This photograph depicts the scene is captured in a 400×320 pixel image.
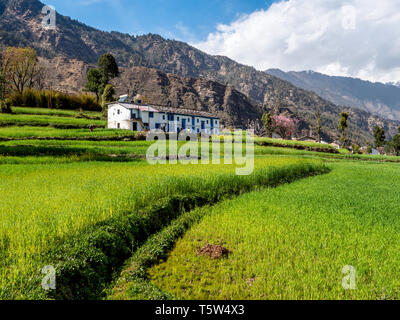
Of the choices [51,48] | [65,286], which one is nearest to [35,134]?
[65,286]

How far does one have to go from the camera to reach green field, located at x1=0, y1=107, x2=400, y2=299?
466 centimetres

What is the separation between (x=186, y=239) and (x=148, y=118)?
160 ft

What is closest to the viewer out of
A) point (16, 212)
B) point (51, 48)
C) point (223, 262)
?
point (223, 262)

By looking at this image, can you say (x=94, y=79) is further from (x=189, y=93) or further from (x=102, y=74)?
(x=189, y=93)

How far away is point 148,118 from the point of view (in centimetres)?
5297

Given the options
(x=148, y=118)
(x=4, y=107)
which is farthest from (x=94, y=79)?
(x=4, y=107)

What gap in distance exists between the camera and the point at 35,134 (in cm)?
2750

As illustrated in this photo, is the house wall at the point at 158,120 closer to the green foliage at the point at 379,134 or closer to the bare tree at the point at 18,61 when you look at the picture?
the bare tree at the point at 18,61

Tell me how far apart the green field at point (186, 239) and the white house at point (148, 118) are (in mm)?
40170

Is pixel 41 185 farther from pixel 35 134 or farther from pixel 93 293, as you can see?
pixel 35 134

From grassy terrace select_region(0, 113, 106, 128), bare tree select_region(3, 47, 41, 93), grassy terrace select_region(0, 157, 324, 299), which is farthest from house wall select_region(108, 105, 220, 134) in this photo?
grassy terrace select_region(0, 157, 324, 299)

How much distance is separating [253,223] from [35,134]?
29266mm

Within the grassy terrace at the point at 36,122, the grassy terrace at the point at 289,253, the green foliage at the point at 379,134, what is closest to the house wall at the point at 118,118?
the grassy terrace at the point at 36,122

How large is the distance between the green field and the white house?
40170mm
